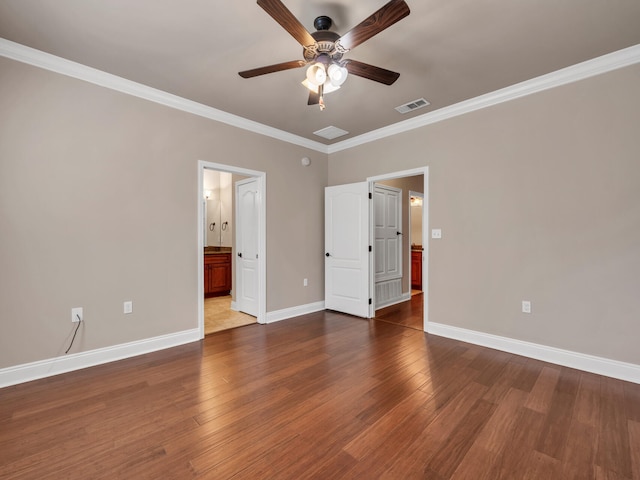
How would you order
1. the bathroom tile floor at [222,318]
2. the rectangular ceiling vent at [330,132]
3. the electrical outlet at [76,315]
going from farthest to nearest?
the rectangular ceiling vent at [330,132] → the bathroom tile floor at [222,318] → the electrical outlet at [76,315]

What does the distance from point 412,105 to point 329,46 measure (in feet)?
6.19

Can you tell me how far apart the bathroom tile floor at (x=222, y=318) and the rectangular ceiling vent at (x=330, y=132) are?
3058 mm

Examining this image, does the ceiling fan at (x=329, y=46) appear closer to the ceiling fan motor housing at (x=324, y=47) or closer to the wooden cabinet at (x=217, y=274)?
the ceiling fan motor housing at (x=324, y=47)

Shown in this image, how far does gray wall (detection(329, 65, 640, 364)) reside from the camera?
261 cm

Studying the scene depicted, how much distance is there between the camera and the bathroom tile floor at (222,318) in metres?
4.15

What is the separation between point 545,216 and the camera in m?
2.99

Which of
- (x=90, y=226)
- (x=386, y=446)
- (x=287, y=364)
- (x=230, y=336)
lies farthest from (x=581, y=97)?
(x=90, y=226)

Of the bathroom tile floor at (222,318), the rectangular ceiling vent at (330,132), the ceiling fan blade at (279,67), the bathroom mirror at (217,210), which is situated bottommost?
the bathroom tile floor at (222,318)

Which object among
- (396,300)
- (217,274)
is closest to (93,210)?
(217,274)

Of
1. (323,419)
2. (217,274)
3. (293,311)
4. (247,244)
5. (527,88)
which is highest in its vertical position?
(527,88)

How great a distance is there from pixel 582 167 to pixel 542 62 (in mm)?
1059

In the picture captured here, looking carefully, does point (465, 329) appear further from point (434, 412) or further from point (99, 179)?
point (99, 179)

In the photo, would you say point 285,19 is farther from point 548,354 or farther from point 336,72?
point 548,354

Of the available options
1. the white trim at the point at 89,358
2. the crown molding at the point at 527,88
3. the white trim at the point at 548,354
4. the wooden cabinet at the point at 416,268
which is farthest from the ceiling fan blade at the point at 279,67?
the wooden cabinet at the point at 416,268
